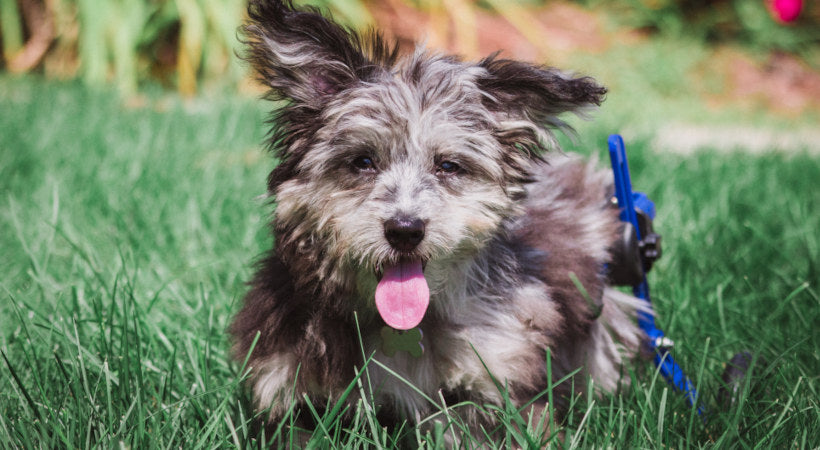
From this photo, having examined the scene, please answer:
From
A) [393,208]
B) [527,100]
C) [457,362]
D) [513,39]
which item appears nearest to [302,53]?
[393,208]

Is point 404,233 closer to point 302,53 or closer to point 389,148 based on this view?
point 389,148

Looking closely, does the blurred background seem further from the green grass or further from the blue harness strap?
the blue harness strap

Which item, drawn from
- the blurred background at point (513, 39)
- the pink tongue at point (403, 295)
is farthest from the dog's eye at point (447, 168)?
the blurred background at point (513, 39)

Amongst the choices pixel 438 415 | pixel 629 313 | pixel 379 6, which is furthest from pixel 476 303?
pixel 379 6

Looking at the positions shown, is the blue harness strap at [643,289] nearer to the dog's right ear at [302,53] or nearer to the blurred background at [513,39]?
the dog's right ear at [302,53]

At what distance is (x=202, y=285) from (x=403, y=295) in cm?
115

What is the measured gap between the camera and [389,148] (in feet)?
7.32

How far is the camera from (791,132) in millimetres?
8125

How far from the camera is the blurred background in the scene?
8.35 meters

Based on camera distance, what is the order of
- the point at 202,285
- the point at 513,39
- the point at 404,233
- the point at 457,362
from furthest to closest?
the point at 513,39
the point at 202,285
the point at 457,362
the point at 404,233

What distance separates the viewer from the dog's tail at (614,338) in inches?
111

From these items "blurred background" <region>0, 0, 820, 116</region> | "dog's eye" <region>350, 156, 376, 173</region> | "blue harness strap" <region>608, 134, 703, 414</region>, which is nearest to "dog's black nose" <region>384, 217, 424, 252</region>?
"dog's eye" <region>350, 156, 376, 173</region>

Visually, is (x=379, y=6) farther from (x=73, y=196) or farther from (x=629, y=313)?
(x=629, y=313)

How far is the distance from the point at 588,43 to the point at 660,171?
23.2ft
